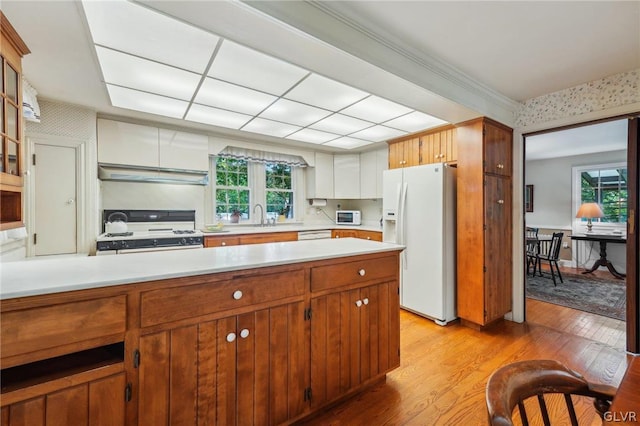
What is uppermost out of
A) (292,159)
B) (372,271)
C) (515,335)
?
(292,159)

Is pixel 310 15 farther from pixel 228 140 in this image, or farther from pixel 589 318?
pixel 589 318

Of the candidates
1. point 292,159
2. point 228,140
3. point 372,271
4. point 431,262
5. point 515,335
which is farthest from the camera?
point 292,159

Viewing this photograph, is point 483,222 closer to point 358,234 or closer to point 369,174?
point 358,234

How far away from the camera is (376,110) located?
2.89 meters

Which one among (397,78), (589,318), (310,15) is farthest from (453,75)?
(589,318)

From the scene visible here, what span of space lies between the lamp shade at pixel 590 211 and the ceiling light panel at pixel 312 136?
5.02 metres

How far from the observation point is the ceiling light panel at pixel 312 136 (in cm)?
377

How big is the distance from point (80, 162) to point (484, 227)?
4.20m

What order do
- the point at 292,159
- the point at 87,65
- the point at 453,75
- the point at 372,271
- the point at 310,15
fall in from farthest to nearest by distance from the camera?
1. the point at 292,159
2. the point at 453,75
3. the point at 87,65
4. the point at 372,271
5. the point at 310,15

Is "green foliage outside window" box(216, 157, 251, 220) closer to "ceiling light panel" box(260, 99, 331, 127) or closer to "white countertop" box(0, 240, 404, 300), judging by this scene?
"ceiling light panel" box(260, 99, 331, 127)

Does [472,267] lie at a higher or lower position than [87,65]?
lower

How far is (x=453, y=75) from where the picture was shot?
7.68ft

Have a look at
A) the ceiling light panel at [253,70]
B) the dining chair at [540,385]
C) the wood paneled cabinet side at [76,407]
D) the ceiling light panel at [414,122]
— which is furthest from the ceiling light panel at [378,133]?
the wood paneled cabinet side at [76,407]

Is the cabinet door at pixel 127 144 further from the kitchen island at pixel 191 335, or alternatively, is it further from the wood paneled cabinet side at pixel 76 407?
the wood paneled cabinet side at pixel 76 407
